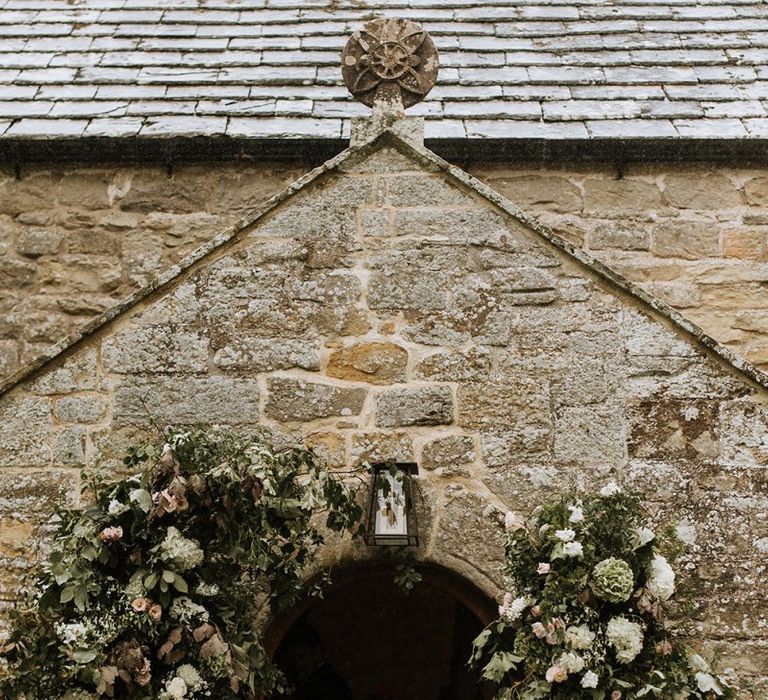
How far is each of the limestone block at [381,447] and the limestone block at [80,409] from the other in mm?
1015

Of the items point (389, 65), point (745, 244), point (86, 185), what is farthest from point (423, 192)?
point (86, 185)

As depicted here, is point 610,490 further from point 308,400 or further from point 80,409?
point 80,409

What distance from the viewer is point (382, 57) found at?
14.3 feet

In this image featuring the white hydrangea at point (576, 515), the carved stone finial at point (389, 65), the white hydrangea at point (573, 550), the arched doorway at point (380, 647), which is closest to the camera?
the white hydrangea at point (573, 550)

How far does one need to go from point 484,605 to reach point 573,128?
10.4 feet

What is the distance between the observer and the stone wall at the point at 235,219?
5.79 metres

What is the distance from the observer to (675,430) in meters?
3.76

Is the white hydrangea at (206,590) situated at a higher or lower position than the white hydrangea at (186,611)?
higher

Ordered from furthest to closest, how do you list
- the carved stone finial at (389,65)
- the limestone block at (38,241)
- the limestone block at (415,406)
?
the limestone block at (38,241) → the carved stone finial at (389,65) → the limestone block at (415,406)

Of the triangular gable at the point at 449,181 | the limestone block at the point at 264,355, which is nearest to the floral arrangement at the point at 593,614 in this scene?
the triangular gable at the point at 449,181

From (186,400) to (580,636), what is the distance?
1748mm

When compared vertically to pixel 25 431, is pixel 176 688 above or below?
below

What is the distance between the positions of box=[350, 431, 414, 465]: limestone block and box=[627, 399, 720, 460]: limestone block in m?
0.88

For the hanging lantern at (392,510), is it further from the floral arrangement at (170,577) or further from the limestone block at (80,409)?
the limestone block at (80,409)
